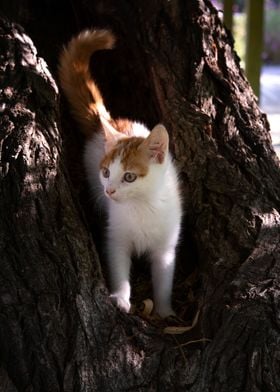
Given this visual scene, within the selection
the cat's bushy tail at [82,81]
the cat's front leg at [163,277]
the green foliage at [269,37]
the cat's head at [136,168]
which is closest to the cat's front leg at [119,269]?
the cat's front leg at [163,277]

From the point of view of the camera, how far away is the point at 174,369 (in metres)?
1.96

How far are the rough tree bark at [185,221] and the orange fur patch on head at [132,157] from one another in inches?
7.8

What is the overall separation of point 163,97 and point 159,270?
801 mm

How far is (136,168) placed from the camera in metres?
2.34

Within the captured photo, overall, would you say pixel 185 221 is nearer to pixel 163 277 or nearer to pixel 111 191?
pixel 163 277

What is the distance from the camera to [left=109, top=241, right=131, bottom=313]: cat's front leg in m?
2.39

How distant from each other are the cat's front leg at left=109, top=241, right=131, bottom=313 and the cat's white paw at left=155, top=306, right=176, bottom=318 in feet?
0.59

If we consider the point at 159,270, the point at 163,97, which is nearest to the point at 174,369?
the point at 159,270

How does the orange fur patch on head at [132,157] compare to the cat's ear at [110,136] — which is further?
the cat's ear at [110,136]

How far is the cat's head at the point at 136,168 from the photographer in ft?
7.62

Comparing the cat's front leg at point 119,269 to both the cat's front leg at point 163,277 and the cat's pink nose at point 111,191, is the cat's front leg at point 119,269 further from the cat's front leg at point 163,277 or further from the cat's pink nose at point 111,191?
the cat's pink nose at point 111,191

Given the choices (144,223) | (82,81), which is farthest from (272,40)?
(144,223)

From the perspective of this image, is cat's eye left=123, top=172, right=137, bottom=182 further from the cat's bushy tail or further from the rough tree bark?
the cat's bushy tail

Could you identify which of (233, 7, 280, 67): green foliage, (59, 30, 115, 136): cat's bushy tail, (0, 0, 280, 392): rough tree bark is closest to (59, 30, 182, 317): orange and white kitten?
(59, 30, 115, 136): cat's bushy tail
